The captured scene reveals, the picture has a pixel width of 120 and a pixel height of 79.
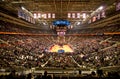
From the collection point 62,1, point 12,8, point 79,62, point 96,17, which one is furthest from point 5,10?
point 79,62

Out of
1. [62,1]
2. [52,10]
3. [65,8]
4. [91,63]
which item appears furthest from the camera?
[52,10]

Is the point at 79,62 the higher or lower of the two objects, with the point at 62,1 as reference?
lower

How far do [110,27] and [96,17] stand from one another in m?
3.77

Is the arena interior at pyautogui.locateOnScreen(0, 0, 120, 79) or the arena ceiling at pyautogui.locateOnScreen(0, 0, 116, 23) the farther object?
the arena ceiling at pyautogui.locateOnScreen(0, 0, 116, 23)

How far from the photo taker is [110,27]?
144ft

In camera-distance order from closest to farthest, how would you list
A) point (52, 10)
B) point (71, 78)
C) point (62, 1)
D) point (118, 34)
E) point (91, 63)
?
point (71, 78), point (91, 63), point (62, 1), point (118, 34), point (52, 10)

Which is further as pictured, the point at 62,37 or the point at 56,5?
the point at 62,37

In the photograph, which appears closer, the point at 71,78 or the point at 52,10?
the point at 71,78

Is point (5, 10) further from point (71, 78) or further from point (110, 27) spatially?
point (71, 78)

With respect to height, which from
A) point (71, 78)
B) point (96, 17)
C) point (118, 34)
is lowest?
point (71, 78)

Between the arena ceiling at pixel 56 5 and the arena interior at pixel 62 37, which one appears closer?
the arena interior at pixel 62 37

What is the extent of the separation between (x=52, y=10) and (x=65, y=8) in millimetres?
4018

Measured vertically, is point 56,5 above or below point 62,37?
above

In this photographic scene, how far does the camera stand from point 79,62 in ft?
83.1
